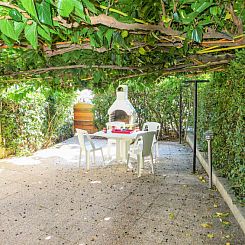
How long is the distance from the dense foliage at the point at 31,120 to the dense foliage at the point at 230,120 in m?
3.21

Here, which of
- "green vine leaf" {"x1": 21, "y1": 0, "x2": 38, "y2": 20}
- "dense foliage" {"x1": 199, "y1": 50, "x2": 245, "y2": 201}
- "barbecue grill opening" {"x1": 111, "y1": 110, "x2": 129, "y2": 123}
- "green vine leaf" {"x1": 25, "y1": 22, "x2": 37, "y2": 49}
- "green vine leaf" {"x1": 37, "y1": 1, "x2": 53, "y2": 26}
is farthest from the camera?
"barbecue grill opening" {"x1": 111, "y1": 110, "x2": 129, "y2": 123}

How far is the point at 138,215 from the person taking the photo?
3.68 metres

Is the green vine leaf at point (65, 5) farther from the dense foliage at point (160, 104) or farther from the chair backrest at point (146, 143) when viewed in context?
the dense foliage at point (160, 104)

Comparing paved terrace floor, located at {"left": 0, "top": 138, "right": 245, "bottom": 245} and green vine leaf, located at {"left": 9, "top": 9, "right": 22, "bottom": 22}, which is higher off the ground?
green vine leaf, located at {"left": 9, "top": 9, "right": 22, "bottom": 22}

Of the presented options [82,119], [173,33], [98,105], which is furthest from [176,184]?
[82,119]

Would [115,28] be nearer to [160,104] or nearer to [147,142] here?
[147,142]

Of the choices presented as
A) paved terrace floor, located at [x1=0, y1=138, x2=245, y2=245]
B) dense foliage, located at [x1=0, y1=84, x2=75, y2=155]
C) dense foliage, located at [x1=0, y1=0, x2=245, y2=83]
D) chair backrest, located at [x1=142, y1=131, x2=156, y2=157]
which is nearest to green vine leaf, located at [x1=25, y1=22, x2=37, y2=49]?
dense foliage, located at [x1=0, y1=0, x2=245, y2=83]

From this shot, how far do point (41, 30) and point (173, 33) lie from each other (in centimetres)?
95

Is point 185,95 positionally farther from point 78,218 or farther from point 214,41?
point 214,41

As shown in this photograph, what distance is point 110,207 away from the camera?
3.96 meters

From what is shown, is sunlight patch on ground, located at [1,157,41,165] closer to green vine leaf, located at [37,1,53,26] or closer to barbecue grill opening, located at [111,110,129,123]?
barbecue grill opening, located at [111,110,129,123]

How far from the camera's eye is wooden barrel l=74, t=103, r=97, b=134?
1042 cm

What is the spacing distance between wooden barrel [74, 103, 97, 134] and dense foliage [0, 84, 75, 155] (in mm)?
1368

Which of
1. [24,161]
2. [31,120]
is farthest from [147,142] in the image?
[31,120]
